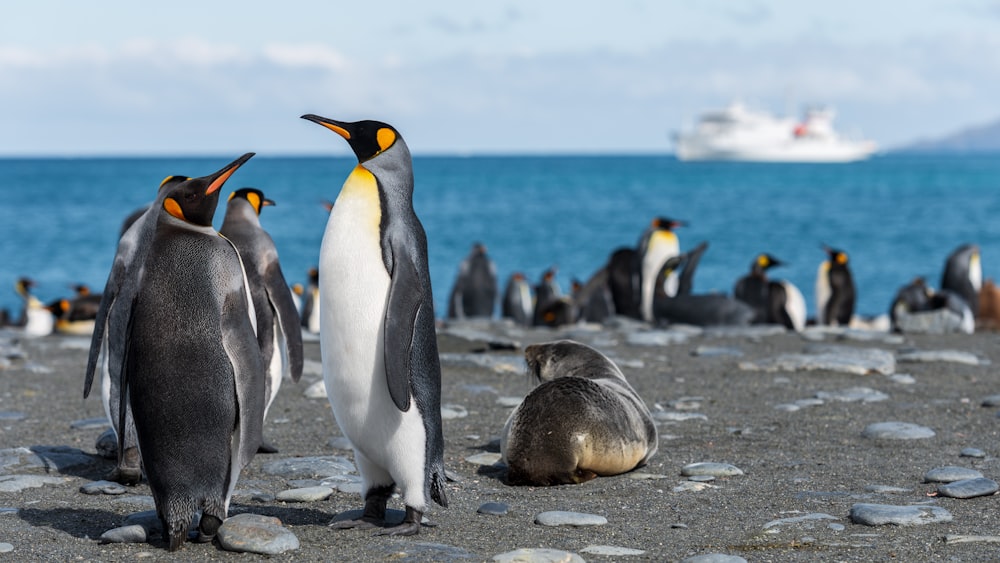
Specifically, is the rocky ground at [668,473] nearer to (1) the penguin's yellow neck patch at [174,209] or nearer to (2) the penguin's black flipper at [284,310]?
(2) the penguin's black flipper at [284,310]

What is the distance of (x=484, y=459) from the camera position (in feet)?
16.9

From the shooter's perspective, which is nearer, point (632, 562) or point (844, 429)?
point (632, 562)

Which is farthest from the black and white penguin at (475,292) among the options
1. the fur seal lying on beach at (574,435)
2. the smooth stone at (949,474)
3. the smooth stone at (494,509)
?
the smooth stone at (494,509)

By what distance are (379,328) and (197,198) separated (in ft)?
2.38

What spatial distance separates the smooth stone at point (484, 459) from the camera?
5125 mm

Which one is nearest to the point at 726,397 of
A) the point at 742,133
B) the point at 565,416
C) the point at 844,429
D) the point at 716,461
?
the point at 844,429

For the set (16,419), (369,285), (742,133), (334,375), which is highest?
(742,133)

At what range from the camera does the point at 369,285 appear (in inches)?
153

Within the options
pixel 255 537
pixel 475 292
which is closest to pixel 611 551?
pixel 255 537

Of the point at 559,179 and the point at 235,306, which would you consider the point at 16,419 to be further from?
the point at 559,179

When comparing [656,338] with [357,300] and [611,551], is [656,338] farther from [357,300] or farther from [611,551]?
[611,551]

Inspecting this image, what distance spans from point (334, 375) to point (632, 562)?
120 centimetres

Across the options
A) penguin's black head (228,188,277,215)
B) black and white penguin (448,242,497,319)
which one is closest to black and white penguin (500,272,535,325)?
black and white penguin (448,242,497,319)

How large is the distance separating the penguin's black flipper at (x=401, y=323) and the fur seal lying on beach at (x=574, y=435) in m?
1.01
